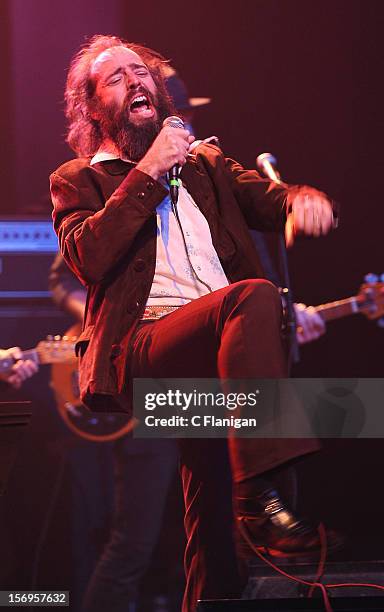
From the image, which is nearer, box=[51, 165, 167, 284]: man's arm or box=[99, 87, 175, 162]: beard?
box=[51, 165, 167, 284]: man's arm

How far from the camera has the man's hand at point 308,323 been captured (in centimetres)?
276

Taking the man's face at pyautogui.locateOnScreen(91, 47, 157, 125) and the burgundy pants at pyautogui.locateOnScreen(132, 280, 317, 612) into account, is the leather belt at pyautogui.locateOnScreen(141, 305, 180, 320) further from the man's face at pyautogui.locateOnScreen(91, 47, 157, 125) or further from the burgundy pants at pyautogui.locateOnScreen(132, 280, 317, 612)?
the man's face at pyautogui.locateOnScreen(91, 47, 157, 125)

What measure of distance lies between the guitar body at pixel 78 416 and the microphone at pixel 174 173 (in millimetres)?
821

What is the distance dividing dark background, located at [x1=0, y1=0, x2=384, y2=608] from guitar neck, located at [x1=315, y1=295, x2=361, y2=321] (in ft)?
0.09

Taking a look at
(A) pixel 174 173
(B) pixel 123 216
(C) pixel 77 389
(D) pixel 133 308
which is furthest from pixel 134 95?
(C) pixel 77 389

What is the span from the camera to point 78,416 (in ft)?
9.08

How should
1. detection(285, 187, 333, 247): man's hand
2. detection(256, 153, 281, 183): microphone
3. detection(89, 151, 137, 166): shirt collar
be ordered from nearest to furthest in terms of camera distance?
detection(285, 187, 333, 247): man's hand < detection(89, 151, 137, 166): shirt collar < detection(256, 153, 281, 183): microphone

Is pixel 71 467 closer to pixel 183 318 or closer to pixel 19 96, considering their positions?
pixel 183 318

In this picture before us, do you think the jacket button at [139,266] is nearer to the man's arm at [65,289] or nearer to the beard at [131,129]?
the beard at [131,129]

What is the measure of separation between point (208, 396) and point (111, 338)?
448mm

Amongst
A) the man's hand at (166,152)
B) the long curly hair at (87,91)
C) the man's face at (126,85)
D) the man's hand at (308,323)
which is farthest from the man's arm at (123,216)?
the man's hand at (308,323)

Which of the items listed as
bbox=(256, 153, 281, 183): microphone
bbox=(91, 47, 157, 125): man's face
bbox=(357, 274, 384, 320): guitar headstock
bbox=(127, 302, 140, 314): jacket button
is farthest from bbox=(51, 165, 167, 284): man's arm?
bbox=(357, 274, 384, 320): guitar headstock

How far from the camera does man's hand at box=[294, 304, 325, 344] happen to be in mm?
2758

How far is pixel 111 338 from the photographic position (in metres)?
2.00
